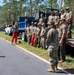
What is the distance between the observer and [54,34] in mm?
10828

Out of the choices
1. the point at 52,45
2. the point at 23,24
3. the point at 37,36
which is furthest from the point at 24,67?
the point at 23,24

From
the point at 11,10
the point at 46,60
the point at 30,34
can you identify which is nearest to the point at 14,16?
the point at 11,10

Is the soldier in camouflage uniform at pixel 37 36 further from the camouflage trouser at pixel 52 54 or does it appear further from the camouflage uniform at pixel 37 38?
the camouflage trouser at pixel 52 54

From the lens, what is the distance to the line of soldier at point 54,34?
10891 mm

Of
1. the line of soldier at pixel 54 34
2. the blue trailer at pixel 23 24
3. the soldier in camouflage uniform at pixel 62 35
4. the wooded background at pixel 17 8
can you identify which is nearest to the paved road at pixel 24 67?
the line of soldier at pixel 54 34

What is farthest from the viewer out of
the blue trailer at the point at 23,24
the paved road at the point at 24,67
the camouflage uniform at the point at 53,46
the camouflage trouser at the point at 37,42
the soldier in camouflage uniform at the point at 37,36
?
the blue trailer at the point at 23,24

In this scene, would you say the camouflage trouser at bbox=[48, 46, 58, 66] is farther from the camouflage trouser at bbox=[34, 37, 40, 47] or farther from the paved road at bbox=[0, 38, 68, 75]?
the camouflage trouser at bbox=[34, 37, 40, 47]

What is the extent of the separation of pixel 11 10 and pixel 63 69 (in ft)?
253

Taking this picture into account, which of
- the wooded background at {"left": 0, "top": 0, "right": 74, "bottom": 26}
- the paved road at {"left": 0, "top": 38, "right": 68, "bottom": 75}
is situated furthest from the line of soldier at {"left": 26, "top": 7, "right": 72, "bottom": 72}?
the wooded background at {"left": 0, "top": 0, "right": 74, "bottom": 26}

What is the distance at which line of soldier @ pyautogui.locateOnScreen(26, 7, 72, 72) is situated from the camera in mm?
10891

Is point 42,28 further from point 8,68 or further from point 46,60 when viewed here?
point 8,68

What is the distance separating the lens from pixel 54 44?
35.9ft

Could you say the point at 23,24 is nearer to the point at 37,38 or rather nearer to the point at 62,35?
the point at 37,38

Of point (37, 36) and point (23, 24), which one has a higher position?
point (23, 24)
